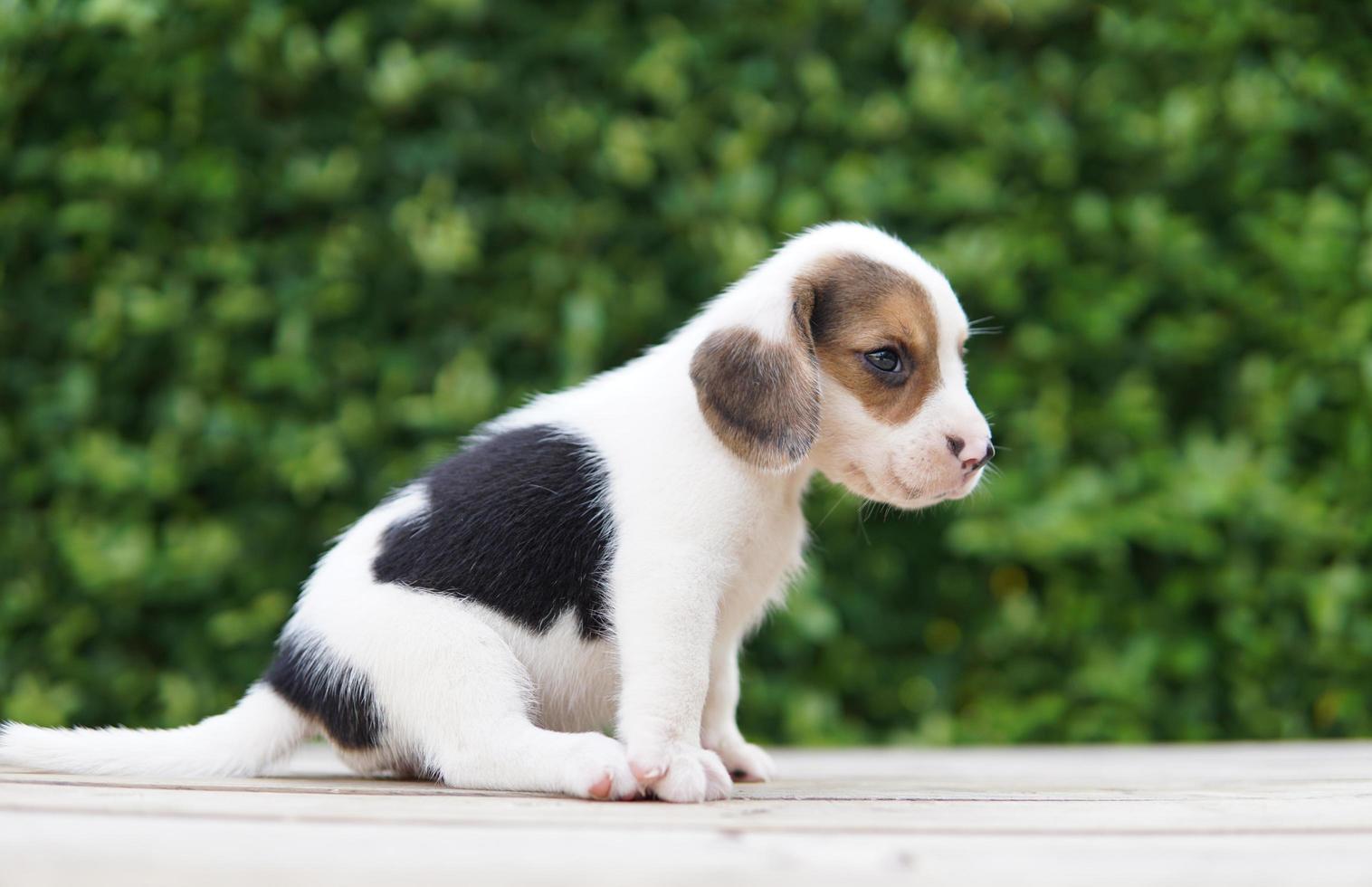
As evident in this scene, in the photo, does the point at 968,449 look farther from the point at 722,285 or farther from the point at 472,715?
the point at 722,285

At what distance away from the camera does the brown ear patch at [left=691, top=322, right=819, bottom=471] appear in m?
2.34

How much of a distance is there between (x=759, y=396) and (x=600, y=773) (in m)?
0.72

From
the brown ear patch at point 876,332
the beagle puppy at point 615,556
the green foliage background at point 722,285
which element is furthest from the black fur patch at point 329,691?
the green foliage background at point 722,285

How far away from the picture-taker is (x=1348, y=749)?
3.69 meters

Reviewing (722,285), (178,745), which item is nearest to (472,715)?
(178,745)

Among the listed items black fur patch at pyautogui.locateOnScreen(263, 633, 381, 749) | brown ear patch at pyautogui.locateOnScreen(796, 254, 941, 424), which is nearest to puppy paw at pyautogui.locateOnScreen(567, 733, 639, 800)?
black fur patch at pyautogui.locateOnScreen(263, 633, 381, 749)

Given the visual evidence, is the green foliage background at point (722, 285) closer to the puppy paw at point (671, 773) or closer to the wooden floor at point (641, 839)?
the puppy paw at point (671, 773)

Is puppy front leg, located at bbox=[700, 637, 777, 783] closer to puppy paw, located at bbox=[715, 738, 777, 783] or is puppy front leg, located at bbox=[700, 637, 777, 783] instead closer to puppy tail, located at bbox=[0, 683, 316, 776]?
puppy paw, located at bbox=[715, 738, 777, 783]

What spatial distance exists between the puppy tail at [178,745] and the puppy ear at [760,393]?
992 millimetres

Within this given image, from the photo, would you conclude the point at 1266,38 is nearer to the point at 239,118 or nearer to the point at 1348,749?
the point at 1348,749

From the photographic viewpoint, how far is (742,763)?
2.76 metres

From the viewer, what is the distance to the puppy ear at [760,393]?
92.4 inches

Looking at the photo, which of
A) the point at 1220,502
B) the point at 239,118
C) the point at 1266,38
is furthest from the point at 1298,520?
the point at 239,118

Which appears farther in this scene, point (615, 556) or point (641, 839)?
point (615, 556)
